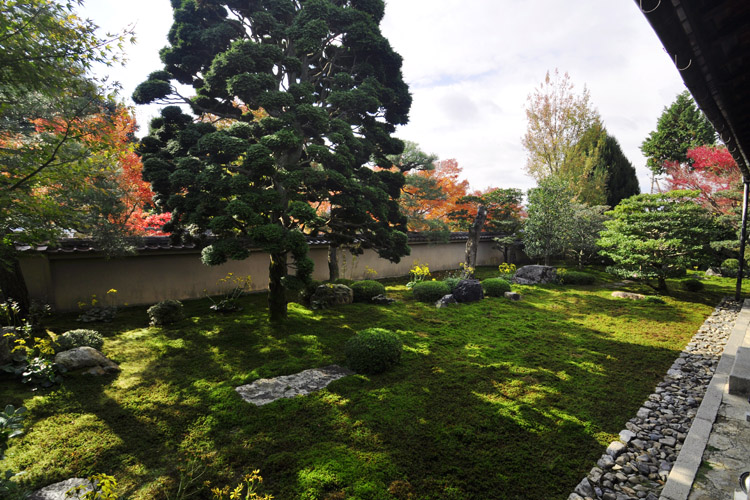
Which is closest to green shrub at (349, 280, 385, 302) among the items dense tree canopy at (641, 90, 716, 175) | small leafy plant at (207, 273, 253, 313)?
small leafy plant at (207, 273, 253, 313)

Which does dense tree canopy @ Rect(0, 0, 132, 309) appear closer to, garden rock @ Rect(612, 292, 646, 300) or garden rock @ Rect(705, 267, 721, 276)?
garden rock @ Rect(612, 292, 646, 300)

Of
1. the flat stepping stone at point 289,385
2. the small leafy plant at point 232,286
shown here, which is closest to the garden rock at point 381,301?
the small leafy plant at point 232,286

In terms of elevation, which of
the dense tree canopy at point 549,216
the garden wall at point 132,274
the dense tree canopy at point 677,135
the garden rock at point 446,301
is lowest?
the garden rock at point 446,301

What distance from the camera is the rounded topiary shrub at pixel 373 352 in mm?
5812

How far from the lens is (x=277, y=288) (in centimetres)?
804

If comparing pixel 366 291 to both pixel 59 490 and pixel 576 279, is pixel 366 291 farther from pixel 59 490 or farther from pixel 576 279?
pixel 576 279

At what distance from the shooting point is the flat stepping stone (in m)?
4.96

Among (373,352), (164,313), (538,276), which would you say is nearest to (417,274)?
(538,276)

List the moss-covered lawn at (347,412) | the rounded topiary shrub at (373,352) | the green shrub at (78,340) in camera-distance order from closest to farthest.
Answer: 1. the moss-covered lawn at (347,412)
2. the rounded topiary shrub at (373,352)
3. the green shrub at (78,340)

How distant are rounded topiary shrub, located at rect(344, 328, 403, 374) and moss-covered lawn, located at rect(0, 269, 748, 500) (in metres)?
0.22

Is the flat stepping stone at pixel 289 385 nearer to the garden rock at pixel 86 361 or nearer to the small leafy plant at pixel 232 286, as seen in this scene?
the garden rock at pixel 86 361

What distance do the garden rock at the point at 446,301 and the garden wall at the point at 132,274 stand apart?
5.28 m

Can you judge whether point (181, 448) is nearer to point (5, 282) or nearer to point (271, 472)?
point (271, 472)

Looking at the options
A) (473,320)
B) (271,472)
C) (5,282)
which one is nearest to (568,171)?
(473,320)
